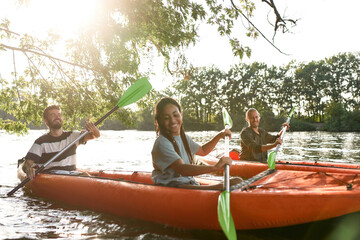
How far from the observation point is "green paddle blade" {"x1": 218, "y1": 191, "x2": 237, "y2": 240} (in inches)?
91.8

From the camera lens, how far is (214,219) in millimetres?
2641

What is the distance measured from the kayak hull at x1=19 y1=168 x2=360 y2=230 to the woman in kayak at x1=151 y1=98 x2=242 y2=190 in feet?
0.43

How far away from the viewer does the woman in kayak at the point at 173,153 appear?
247cm

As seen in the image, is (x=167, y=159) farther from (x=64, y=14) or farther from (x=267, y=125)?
(x=267, y=125)

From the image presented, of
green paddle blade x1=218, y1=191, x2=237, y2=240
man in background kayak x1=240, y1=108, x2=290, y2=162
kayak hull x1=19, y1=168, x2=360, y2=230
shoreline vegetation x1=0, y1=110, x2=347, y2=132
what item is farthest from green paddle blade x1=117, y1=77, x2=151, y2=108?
shoreline vegetation x1=0, y1=110, x2=347, y2=132

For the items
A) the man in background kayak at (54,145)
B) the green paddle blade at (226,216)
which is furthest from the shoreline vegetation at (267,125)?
the green paddle blade at (226,216)

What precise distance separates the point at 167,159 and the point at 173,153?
0.23 feet

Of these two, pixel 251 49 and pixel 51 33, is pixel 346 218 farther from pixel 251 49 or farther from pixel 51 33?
pixel 51 33

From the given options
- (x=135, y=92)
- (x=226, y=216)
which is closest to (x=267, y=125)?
(x=135, y=92)

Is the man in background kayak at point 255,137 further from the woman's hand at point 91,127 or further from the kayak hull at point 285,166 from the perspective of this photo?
the woman's hand at point 91,127

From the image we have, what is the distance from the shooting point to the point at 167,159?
98.8 inches

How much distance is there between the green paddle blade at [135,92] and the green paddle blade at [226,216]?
6.50 ft

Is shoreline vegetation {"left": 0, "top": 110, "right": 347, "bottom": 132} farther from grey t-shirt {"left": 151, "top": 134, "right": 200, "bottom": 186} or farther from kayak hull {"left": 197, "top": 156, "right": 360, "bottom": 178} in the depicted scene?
grey t-shirt {"left": 151, "top": 134, "right": 200, "bottom": 186}

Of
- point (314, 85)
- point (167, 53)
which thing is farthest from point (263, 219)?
point (314, 85)
